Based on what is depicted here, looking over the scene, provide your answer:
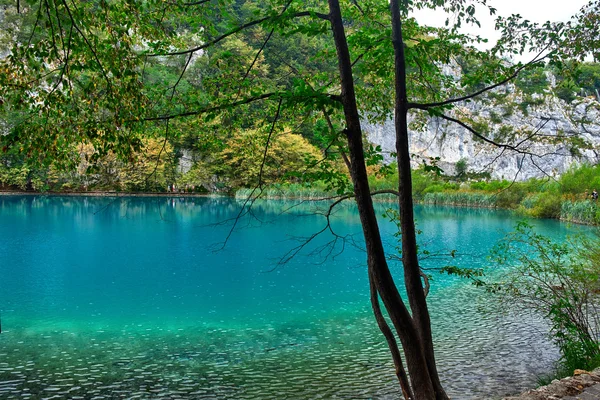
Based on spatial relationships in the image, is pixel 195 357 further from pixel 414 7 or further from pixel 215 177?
pixel 215 177

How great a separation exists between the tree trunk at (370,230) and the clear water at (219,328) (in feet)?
2.13

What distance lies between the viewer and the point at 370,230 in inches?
162

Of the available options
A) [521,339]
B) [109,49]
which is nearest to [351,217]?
[521,339]

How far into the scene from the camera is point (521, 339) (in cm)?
884

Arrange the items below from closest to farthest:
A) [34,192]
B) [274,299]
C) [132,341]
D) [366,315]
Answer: [132,341], [366,315], [274,299], [34,192]

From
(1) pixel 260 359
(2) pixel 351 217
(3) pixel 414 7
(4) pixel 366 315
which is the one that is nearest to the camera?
(3) pixel 414 7

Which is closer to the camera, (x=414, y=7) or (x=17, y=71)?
(x=17, y=71)

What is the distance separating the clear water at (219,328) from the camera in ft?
22.5

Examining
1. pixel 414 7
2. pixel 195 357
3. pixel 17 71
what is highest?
pixel 414 7

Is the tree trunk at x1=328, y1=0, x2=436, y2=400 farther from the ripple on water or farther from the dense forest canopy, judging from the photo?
the ripple on water

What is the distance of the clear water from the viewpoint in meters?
6.85

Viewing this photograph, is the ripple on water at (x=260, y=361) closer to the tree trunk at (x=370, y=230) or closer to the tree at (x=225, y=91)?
the tree trunk at (x=370, y=230)

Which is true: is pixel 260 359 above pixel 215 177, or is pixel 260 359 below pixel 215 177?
below

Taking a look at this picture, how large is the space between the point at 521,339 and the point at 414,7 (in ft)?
20.3
